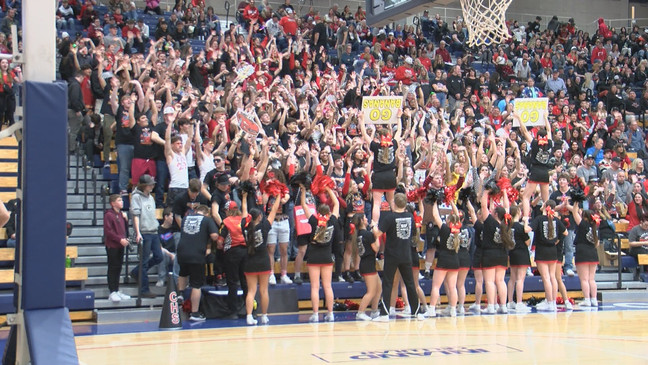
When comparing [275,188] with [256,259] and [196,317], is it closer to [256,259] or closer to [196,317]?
[256,259]

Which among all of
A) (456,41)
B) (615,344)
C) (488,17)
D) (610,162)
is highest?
(456,41)

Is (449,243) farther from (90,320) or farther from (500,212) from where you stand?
(90,320)

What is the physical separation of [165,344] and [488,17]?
278 inches

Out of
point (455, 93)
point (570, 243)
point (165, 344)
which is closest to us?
point (165, 344)

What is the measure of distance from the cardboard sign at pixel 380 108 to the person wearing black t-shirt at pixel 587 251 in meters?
4.24

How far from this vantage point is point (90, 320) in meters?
12.6

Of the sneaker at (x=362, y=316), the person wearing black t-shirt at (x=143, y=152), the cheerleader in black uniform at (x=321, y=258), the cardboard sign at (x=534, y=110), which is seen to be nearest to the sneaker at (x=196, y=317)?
the cheerleader in black uniform at (x=321, y=258)

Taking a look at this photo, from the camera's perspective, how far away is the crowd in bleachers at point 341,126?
1427 cm

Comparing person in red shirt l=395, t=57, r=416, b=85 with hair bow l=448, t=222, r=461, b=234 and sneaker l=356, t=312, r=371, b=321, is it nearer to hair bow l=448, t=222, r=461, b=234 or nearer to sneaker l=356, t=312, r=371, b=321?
hair bow l=448, t=222, r=461, b=234

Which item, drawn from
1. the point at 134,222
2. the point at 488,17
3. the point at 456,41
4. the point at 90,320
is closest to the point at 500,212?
the point at 488,17

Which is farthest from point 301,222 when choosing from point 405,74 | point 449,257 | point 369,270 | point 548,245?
point 405,74

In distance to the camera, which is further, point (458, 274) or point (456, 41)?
point (456, 41)

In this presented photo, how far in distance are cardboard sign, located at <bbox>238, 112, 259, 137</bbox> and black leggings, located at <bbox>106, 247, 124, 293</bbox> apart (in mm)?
3776

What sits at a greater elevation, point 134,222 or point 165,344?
point 134,222
